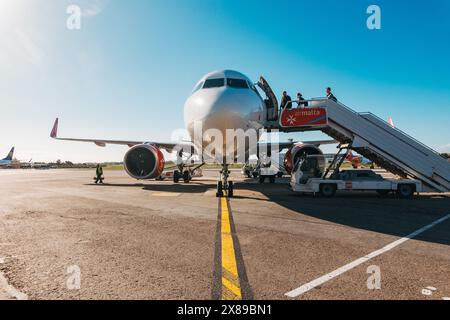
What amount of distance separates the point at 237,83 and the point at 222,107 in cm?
212

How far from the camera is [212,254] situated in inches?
186

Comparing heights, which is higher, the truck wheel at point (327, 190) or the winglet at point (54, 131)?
the winglet at point (54, 131)

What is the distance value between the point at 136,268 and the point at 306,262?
2.41 meters

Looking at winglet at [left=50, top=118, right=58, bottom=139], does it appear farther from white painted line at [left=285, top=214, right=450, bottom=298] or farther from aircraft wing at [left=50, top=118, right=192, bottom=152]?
white painted line at [left=285, top=214, right=450, bottom=298]

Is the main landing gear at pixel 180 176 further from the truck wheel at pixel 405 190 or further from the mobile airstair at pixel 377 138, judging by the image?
the truck wheel at pixel 405 190

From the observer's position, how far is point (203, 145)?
36.5 feet

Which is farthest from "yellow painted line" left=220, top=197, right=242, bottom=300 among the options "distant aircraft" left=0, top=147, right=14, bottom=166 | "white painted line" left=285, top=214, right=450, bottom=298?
"distant aircraft" left=0, top=147, right=14, bottom=166

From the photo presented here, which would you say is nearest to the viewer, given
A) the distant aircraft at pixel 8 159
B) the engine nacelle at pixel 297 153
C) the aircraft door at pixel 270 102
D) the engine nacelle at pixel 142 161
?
the aircraft door at pixel 270 102

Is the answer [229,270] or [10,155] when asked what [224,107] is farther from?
[10,155]

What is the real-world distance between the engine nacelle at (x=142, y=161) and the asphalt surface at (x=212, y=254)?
8460 mm

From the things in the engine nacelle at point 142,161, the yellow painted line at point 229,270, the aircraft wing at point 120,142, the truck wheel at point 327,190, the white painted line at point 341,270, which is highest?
the aircraft wing at point 120,142

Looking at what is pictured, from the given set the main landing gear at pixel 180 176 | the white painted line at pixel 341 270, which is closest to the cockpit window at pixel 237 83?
the white painted line at pixel 341 270

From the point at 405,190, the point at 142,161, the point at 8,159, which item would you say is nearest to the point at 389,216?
the point at 405,190

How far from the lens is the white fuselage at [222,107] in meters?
9.73
